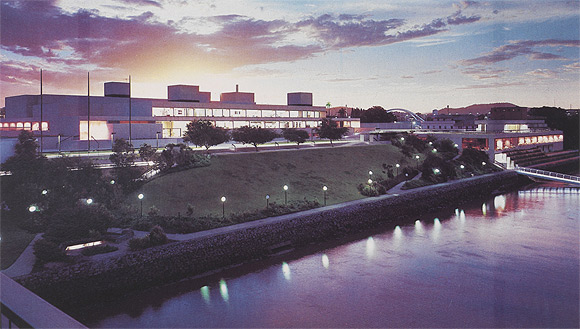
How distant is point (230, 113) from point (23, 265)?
7570 cm

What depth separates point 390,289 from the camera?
2723 cm

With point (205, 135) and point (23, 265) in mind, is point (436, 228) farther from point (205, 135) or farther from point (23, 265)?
point (23, 265)

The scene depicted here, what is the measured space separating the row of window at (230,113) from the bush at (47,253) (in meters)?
62.6

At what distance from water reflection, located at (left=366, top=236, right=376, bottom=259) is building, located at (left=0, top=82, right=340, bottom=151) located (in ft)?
Result: 127

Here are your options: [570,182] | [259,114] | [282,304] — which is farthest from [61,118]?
[570,182]

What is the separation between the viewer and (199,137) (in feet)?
186

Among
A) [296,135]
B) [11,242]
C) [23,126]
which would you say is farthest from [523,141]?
[23,126]

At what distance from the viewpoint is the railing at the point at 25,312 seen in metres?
6.85

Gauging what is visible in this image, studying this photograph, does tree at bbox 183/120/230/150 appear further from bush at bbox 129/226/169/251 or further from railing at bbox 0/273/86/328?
railing at bbox 0/273/86/328

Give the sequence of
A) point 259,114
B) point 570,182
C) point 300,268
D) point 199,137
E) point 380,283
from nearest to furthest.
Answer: point 380,283
point 300,268
point 199,137
point 570,182
point 259,114

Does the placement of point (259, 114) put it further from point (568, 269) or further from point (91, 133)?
point (568, 269)

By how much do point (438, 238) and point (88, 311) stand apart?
2896 centimetres

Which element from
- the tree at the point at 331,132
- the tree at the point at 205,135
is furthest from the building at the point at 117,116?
the tree at the point at 331,132

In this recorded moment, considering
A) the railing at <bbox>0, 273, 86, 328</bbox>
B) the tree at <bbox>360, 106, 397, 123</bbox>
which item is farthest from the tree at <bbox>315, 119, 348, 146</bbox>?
the tree at <bbox>360, 106, 397, 123</bbox>
